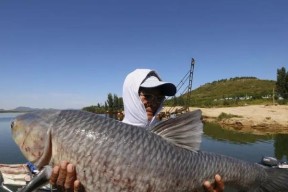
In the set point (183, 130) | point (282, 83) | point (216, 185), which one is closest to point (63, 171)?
point (183, 130)

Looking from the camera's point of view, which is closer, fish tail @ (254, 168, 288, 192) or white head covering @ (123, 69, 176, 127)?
fish tail @ (254, 168, 288, 192)

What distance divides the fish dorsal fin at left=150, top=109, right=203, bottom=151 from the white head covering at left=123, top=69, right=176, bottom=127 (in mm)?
781

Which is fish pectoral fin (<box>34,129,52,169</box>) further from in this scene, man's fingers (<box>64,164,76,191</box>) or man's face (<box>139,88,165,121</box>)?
man's face (<box>139,88,165,121</box>)

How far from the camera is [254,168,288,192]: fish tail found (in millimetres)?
3752

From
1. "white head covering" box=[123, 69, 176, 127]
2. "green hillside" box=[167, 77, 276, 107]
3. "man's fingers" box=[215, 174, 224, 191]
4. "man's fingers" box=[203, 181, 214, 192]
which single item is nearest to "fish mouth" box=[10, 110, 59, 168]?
"white head covering" box=[123, 69, 176, 127]

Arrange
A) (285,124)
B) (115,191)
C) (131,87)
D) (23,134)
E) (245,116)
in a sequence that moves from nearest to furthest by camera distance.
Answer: (115,191) < (23,134) < (131,87) < (285,124) < (245,116)

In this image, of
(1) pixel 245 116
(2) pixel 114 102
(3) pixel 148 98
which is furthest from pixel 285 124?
(2) pixel 114 102

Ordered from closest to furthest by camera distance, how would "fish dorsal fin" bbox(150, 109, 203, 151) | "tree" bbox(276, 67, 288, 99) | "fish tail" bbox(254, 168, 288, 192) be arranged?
1. "fish dorsal fin" bbox(150, 109, 203, 151)
2. "fish tail" bbox(254, 168, 288, 192)
3. "tree" bbox(276, 67, 288, 99)

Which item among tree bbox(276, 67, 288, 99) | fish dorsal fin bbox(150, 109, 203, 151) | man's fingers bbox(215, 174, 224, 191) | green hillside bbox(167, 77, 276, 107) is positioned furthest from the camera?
green hillside bbox(167, 77, 276, 107)

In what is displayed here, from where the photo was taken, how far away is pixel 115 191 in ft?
9.07

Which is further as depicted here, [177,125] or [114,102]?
[114,102]

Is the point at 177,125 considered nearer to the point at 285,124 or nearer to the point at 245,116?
the point at 285,124

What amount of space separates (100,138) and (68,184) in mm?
514

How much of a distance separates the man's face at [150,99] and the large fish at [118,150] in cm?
97
